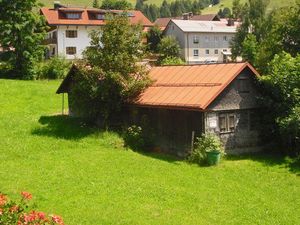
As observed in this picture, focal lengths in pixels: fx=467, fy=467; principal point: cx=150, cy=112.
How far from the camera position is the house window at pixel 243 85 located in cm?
2800

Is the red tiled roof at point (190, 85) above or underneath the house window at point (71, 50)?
underneath

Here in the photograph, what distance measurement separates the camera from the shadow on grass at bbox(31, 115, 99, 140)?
97.3ft

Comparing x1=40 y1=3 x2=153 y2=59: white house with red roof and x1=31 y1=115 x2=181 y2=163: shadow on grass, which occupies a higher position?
x1=40 y1=3 x2=153 y2=59: white house with red roof

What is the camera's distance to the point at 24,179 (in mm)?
21000

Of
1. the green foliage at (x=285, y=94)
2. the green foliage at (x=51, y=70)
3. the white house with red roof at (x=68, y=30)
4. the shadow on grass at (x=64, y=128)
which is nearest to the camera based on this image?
the green foliage at (x=285, y=94)

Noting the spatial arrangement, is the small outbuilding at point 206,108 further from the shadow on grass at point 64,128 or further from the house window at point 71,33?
the house window at point 71,33

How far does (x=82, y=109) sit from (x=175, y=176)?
10.9 m

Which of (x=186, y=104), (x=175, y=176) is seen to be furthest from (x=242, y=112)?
(x=175, y=176)

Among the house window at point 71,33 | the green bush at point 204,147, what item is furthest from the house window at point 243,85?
the house window at point 71,33

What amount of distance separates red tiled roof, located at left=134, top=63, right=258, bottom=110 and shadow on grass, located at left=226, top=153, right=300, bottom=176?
394cm

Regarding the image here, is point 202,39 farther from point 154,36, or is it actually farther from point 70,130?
point 70,130

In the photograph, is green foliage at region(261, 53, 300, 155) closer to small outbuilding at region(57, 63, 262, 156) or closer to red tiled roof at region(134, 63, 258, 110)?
small outbuilding at region(57, 63, 262, 156)

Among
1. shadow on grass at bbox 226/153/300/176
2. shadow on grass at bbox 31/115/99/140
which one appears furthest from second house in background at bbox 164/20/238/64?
shadow on grass at bbox 226/153/300/176

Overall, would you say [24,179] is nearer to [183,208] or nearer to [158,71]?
[183,208]
